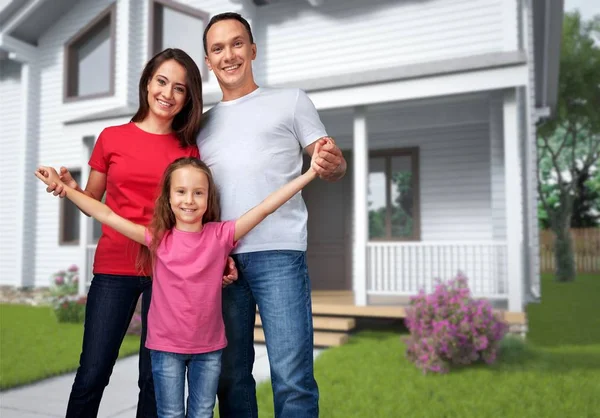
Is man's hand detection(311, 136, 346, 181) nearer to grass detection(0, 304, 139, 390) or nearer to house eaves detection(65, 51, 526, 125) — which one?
grass detection(0, 304, 139, 390)

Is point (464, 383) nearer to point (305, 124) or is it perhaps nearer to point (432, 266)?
point (432, 266)

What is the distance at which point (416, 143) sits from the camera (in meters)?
9.30

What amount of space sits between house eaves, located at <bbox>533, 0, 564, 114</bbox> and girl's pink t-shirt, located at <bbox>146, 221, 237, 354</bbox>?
939 cm

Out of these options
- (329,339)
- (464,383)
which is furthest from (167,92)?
(329,339)

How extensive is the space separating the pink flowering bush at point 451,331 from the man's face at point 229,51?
398 cm

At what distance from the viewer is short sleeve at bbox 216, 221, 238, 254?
2.07 metres

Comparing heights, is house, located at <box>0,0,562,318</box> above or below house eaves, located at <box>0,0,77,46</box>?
below

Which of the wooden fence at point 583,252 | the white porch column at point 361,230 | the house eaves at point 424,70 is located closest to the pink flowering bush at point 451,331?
the white porch column at point 361,230

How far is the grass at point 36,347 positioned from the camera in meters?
5.23

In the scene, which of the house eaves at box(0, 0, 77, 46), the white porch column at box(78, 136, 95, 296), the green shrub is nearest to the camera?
the green shrub

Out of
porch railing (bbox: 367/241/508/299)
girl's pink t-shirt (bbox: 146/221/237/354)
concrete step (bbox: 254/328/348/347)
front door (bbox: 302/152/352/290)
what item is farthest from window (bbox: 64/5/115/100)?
girl's pink t-shirt (bbox: 146/221/237/354)

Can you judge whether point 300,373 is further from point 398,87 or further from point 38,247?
point 38,247

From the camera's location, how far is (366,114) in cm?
755

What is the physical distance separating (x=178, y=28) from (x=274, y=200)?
33.0 feet
